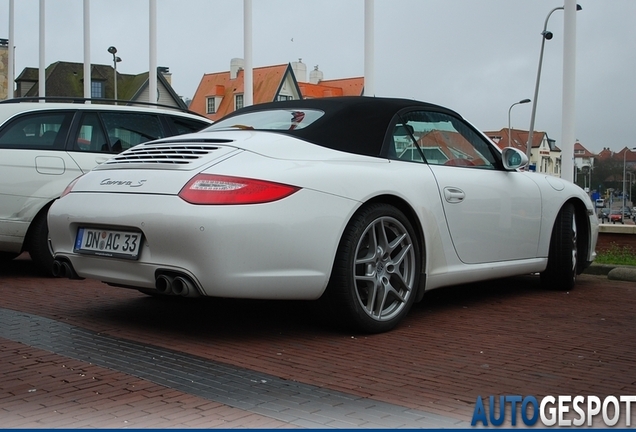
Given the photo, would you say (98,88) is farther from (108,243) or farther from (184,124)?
(108,243)

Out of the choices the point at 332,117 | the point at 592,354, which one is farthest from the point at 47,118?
the point at 592,354

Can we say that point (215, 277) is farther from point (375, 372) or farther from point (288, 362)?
point (375, 372)

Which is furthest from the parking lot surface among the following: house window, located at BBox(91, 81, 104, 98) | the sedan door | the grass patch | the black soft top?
house window, located at BBox(91, 81, 104, 98)

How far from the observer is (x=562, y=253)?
6.72 meters

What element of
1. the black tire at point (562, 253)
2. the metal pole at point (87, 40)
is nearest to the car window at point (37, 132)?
the black tire at point (562, 253)

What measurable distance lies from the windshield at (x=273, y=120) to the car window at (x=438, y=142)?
59 centimetres

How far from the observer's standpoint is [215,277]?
4301 millimetres

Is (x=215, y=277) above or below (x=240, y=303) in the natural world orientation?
above

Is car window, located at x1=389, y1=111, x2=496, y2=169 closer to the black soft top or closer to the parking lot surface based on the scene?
the black soft top

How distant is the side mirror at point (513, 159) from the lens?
20.1 feet

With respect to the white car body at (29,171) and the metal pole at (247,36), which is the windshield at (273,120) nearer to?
the white car body at (29,171)

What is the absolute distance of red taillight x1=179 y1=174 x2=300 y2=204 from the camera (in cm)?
432

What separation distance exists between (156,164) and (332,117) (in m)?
1.17

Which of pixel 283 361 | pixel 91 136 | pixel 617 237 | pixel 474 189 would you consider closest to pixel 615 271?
pixel 617 237
